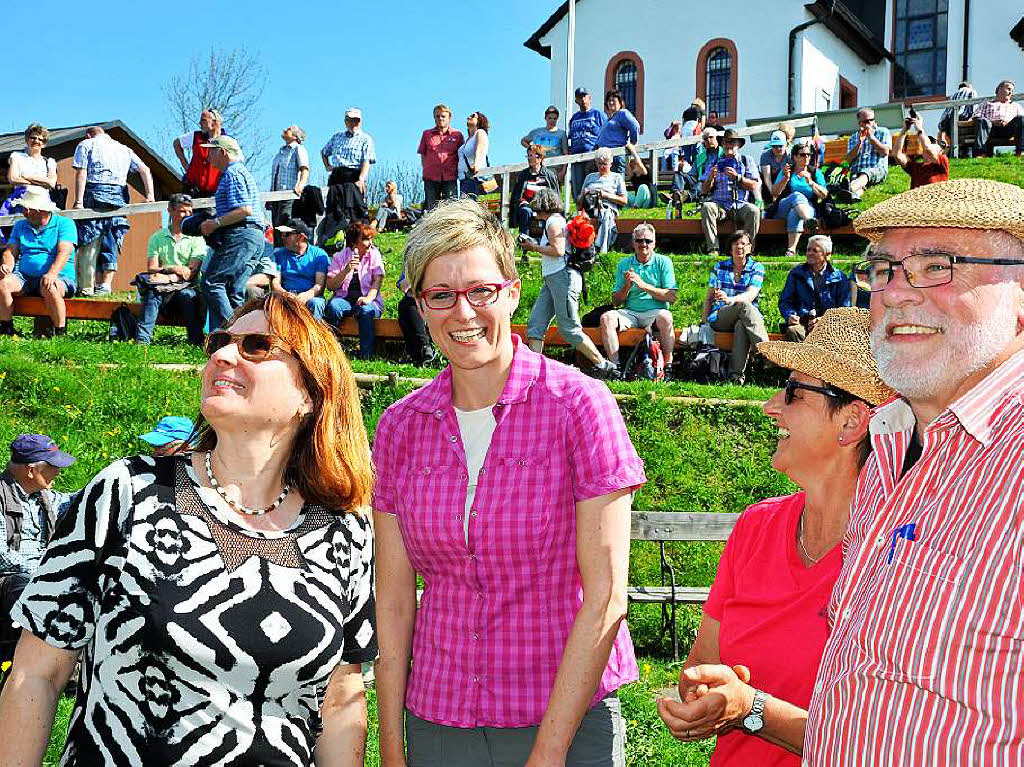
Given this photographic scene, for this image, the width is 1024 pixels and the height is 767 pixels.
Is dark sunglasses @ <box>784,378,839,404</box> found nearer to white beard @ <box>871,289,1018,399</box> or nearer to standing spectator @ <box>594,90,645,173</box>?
white beard @ <box>871,289,1018,399</box>

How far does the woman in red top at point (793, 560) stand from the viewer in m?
2.79

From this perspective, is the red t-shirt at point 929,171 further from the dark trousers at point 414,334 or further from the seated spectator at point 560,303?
the dark trousers at point 414,334

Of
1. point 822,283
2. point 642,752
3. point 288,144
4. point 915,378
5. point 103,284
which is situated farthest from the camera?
point 288,144

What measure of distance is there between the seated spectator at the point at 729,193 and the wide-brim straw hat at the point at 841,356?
12647 millimetres

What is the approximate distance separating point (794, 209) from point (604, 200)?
2722mm

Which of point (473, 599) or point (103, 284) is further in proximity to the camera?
point (103, 284)

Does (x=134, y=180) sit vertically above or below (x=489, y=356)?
above

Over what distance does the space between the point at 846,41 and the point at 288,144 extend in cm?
2238

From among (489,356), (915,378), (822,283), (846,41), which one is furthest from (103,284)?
(846,41)

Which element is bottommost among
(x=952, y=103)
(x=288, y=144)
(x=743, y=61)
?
(x=288, y=144)


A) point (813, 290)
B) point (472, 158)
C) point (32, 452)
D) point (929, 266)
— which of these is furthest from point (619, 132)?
point (929, 266)

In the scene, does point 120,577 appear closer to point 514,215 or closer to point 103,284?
point 103,284

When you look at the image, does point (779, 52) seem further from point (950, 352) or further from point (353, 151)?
point (950, 352)

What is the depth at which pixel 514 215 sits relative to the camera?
1783 centimetres
